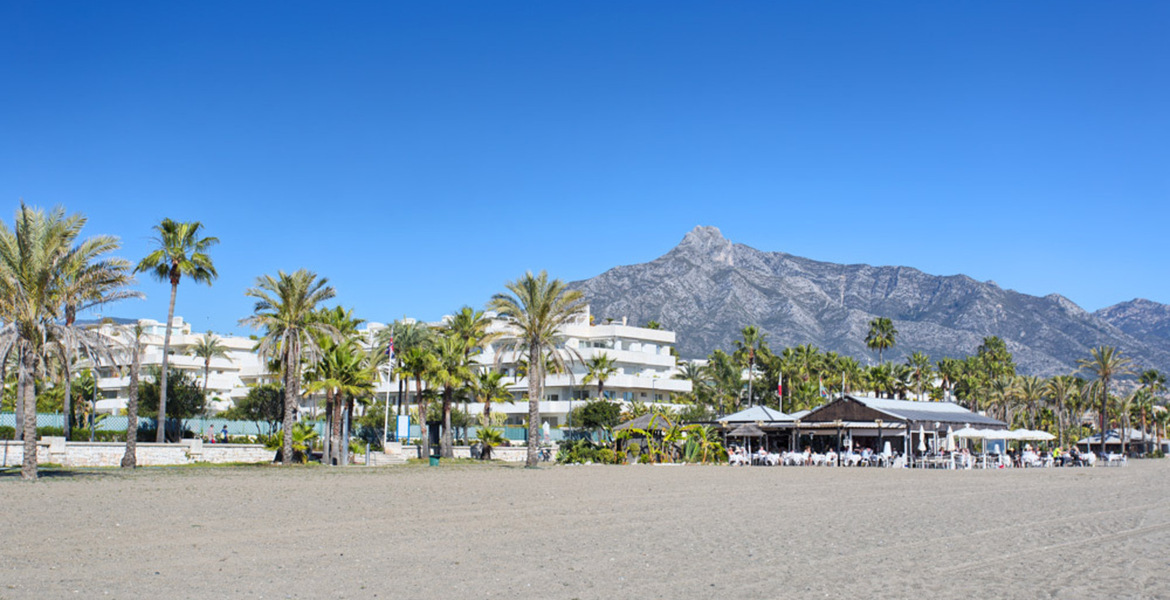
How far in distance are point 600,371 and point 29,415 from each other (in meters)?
47.2

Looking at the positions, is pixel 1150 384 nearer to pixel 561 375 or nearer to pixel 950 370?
pixel 950 370

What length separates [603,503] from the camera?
2069 centimetres

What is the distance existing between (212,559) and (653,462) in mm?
38782

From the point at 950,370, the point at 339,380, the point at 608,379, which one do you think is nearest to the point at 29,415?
the point at 339,380

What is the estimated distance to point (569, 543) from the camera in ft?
43.4

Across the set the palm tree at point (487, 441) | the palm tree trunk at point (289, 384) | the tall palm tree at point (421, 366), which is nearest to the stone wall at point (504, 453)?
the palm tree at point (487, 441)

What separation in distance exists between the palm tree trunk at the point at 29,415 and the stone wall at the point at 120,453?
292 inches

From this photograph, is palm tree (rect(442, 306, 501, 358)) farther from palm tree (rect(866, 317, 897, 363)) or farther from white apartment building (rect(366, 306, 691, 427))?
palm tree (rect(866, 317, 897, 363))

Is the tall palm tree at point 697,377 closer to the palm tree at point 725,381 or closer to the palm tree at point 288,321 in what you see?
the palm tree at point 725,381

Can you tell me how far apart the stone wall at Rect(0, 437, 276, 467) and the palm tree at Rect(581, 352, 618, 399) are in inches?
1228

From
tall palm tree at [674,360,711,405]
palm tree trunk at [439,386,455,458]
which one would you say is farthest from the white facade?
palm tree trunk at [439,386,455,458]

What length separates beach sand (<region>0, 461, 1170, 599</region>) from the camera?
9.51 m

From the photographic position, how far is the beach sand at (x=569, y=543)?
9.51 metres

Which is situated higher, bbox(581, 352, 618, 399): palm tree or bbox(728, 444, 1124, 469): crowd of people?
bbox(581, 352, 618, 399): palm tree
